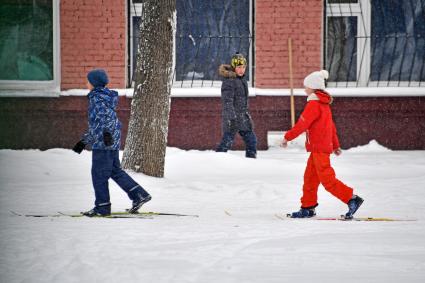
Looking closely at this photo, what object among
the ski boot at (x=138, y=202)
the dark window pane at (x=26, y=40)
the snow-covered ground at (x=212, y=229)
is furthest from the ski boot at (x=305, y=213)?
the dark window pane at (x=26, y=40)

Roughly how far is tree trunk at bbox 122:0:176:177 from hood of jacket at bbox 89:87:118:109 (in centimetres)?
220

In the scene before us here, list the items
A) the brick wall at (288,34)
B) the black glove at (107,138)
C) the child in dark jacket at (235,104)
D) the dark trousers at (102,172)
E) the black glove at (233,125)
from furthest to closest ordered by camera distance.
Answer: the brick wall at (288,34) < the black glove at (233,125) < the child in dark jacket at (235,104) < the dark trousers at (102,172) < the black glove at (107,138)

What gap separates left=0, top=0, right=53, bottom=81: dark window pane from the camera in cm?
1341

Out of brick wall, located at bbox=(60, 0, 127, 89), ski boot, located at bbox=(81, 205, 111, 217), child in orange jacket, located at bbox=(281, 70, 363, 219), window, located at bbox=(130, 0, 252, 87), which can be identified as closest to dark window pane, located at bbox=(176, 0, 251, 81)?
window, located at bbox=(130, 0, 252, 87)

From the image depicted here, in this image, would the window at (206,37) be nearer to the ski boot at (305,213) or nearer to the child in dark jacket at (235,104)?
the child in dark jacket at (235,104)

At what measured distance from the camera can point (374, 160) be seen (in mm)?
12062

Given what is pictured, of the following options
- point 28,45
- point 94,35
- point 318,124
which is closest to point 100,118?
point 318,124

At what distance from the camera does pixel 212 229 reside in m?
6.71

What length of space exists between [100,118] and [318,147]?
1879 millimetres

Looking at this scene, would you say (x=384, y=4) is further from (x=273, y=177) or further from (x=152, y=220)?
(x=152, y=220)

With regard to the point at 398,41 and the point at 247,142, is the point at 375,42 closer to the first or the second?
the point at 398,41

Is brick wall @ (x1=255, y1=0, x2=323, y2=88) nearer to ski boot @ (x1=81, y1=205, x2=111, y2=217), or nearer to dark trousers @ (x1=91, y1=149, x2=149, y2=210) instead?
dark trousers @ (x1=91, y1=149, x2=149, y2=210)

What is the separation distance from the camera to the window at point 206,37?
1345cm

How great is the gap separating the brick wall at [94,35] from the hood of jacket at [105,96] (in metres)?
5.94
